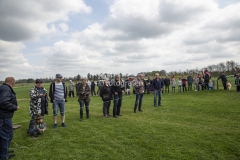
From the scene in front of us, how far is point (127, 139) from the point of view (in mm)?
5766

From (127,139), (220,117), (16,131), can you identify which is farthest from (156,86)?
(16,131)

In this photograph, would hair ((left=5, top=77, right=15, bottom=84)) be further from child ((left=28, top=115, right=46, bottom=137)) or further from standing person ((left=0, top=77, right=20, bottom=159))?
child ((left=28, top=115, right=46, bottom=137))

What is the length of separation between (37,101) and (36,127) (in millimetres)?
1000

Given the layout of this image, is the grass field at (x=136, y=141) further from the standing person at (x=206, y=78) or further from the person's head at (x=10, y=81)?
the standing person at (x=206, y=78)

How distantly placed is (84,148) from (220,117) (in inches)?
266

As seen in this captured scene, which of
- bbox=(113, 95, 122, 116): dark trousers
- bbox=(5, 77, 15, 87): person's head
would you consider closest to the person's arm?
bbox=(5, 77, 15, 87): person's head

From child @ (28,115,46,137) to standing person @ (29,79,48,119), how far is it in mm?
175

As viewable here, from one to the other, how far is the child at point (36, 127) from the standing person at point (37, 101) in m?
0.18

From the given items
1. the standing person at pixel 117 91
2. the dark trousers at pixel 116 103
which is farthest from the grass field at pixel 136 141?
the standing person at pixel 117 91

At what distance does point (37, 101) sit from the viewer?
6.70 metres

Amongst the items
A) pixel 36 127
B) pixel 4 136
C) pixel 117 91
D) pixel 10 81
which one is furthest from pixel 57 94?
pixel 117 91

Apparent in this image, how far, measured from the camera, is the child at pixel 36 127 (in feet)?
20.9

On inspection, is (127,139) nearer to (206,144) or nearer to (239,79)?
(206,144)

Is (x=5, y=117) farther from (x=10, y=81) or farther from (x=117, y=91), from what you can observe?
(x=117, y=91)
